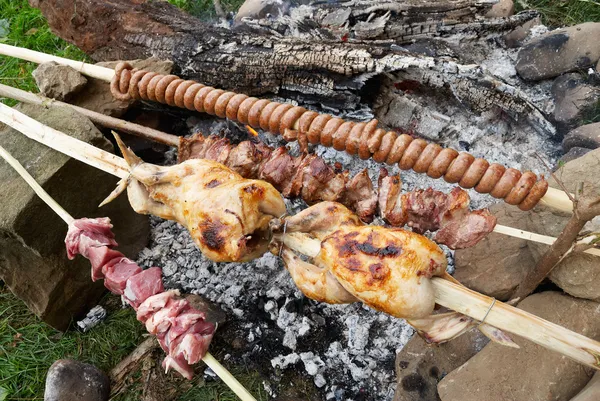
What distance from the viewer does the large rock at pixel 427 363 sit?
8.15 ft

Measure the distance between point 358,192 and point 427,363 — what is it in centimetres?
102

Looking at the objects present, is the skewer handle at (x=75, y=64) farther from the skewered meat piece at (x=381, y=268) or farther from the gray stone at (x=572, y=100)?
the gray stone at (x=572, y=100)

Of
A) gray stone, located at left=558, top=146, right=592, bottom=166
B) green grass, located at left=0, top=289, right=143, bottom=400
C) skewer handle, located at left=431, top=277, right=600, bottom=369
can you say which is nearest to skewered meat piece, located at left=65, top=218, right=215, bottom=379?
skewer handle, located at left=431, top=277, right=600, bottom=369

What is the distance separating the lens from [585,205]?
169 cm

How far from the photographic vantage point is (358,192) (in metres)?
2.20

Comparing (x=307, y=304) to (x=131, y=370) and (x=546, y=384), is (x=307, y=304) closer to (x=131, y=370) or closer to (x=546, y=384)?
(x=131, y=370)

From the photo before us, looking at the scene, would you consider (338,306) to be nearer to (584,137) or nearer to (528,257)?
(528,257)

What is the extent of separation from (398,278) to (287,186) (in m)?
0.81

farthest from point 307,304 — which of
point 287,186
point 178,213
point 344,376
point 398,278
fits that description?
point 398,278

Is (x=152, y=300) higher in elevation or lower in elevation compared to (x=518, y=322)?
lower

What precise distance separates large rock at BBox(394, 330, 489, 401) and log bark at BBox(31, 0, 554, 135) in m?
1.46

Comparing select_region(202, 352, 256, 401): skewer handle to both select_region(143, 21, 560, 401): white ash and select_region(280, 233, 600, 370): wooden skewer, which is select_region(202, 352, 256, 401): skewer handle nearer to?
select_region(280, 233, 600, 370): wooden skewer

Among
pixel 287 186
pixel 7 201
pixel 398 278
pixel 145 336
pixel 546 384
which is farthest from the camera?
pixel 145 336

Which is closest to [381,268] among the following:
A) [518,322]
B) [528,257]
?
[518,322]
